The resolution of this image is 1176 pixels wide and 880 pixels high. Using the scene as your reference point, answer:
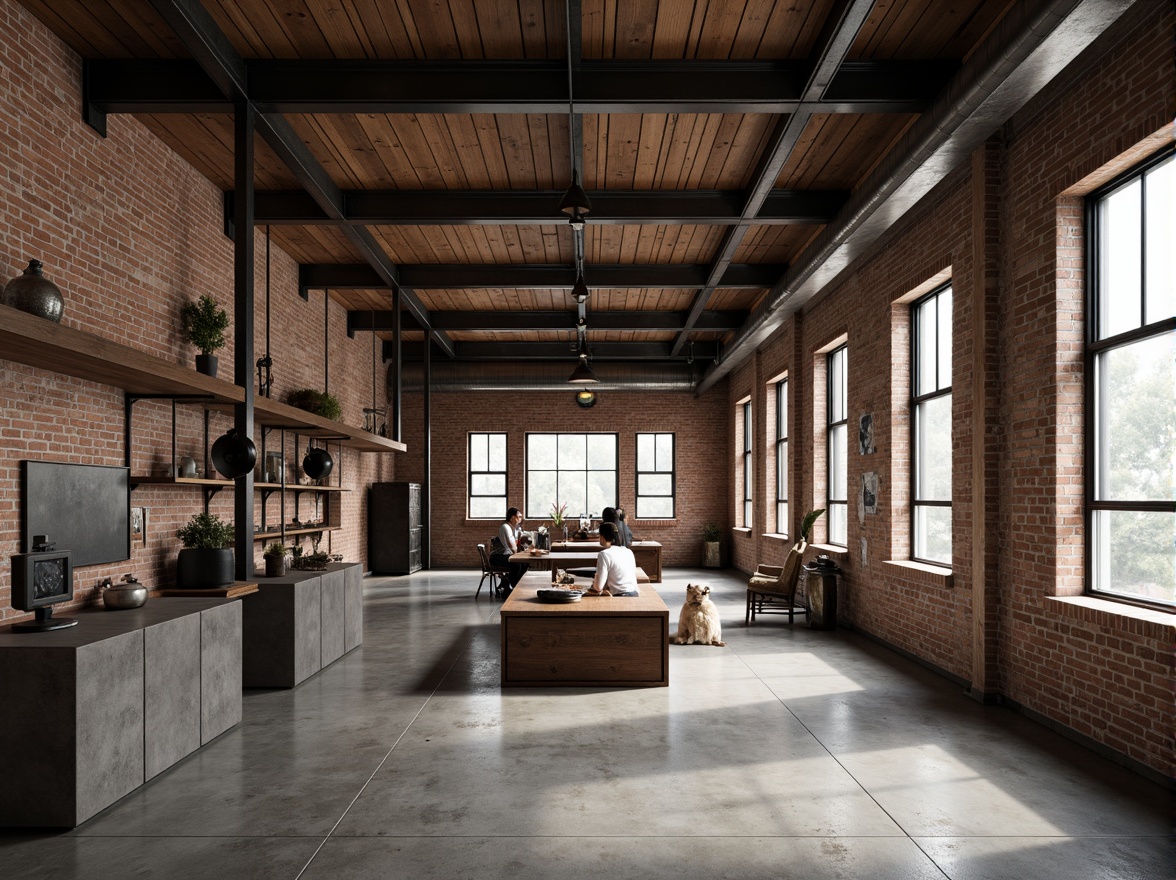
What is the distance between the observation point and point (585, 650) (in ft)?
21.4

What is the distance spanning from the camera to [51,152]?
17.3 feet

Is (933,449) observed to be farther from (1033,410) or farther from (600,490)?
(600,490)

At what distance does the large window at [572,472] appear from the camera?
17562 millimetres

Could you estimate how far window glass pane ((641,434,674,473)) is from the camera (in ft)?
57.8

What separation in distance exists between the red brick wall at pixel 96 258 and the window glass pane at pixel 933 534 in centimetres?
660

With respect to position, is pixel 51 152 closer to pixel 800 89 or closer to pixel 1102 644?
pixel 800 89

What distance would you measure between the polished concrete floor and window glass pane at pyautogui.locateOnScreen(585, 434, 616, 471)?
438 inches

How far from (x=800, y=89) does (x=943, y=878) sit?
4730 mm

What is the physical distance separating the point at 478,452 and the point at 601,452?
2.63m

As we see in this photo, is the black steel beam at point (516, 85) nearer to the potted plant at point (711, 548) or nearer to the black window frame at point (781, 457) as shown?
the black window frame at point (781, 457)

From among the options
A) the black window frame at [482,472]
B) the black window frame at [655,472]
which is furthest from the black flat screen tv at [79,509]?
the black window frame at [655,472]

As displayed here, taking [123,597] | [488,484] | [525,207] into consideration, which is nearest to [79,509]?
[123,597]

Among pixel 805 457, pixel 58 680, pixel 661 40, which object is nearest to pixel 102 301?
pixel 58 680

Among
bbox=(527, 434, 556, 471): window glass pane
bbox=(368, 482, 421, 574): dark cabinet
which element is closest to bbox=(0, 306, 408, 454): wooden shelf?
bbox=(368, 482, 421, 574): dark cabinet
